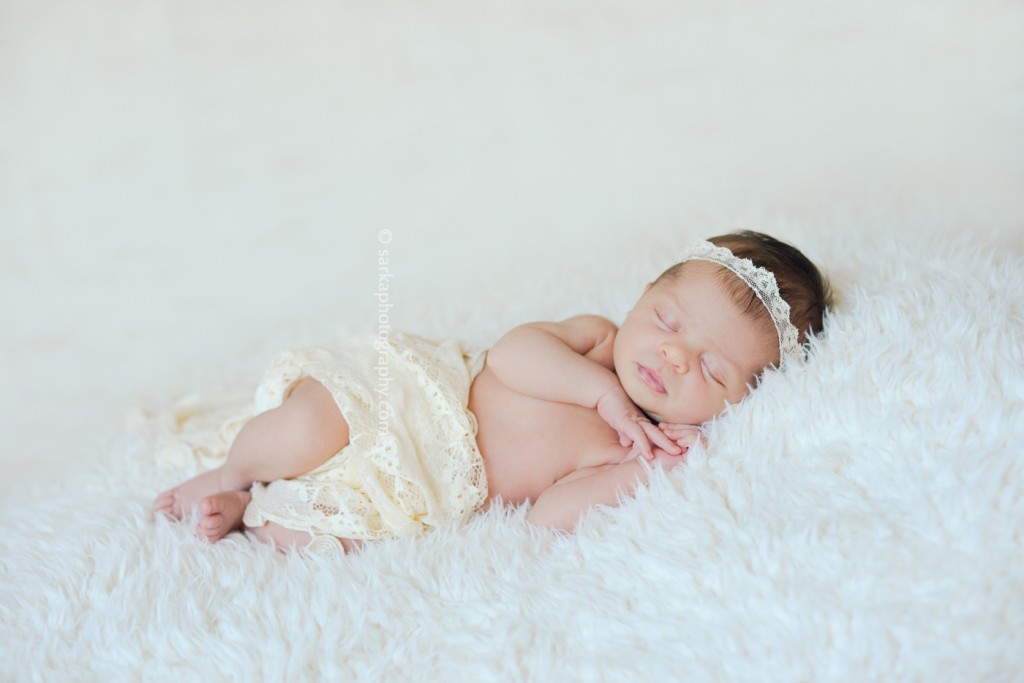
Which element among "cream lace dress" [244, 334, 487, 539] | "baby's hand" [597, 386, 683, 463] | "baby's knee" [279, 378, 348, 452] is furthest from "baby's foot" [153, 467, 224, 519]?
"baby's hand" [597, 386, 683, 463]

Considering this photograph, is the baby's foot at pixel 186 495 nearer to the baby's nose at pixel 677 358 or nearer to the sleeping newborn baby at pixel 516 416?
the sleeping newborn baby at pixel 516 416

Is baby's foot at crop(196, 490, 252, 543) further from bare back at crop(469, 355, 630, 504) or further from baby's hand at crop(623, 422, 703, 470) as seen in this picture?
baby's hand at crop(623, 422, 703, 470)

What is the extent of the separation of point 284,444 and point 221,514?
0.18 m

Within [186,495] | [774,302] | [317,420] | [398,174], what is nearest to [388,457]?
[317,420]

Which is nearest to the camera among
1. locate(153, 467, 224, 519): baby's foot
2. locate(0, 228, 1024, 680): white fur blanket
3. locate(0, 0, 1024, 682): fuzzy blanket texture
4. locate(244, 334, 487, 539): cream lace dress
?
locate(0, 228, 1024, 680): white fur blanket


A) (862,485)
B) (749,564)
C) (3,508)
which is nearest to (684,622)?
(749,564)

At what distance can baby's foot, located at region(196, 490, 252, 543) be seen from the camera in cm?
172

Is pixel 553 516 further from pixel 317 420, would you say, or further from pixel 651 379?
pixel 317 420

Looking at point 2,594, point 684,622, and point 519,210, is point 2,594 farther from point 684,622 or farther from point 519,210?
point 519,210

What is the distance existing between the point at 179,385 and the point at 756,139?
6.15 feet

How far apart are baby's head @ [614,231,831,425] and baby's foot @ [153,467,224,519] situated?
878mm

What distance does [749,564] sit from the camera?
130 centimetres

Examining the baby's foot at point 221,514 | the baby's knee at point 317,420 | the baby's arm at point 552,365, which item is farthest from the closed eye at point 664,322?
the baby's foot at point 221,514

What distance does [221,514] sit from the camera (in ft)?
5.73
